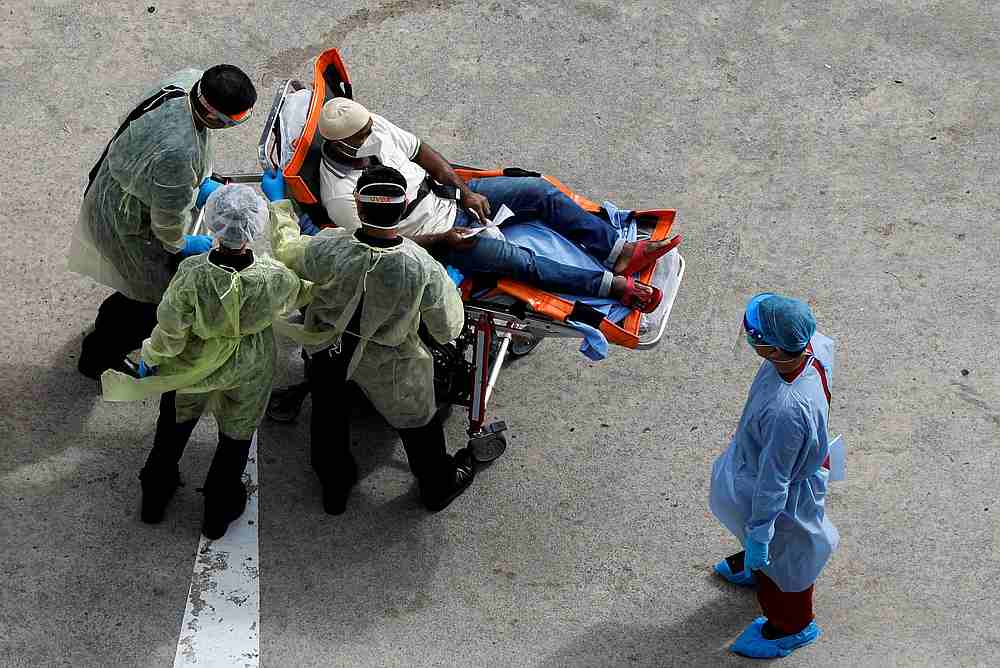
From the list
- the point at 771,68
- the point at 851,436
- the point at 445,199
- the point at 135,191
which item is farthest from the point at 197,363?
the point at 771,68

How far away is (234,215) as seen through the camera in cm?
430

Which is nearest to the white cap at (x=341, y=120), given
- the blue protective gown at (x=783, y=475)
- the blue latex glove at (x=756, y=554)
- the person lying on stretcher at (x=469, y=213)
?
the person lying on stretcher at (x=469, y=213)

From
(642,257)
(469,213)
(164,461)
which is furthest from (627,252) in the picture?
(164,461)

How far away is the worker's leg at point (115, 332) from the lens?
544 centimetres

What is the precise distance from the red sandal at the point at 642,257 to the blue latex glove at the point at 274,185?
4.92ft

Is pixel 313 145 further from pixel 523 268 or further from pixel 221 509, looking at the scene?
pixel 221 509

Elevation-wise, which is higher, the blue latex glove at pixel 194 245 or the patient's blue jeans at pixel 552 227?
the patient's blue jeans at pixel 552 227

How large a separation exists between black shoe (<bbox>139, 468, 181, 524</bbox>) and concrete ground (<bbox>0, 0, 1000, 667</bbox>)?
8cm

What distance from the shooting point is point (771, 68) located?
7.64 metres

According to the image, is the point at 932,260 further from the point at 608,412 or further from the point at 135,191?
the point at 135,191

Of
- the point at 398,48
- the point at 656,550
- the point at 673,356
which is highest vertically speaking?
the point at 398,48

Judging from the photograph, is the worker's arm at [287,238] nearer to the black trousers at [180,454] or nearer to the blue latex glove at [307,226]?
the blue latex glove at [307,226]

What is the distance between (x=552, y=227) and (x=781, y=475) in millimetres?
1717

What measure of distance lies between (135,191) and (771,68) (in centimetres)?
433
